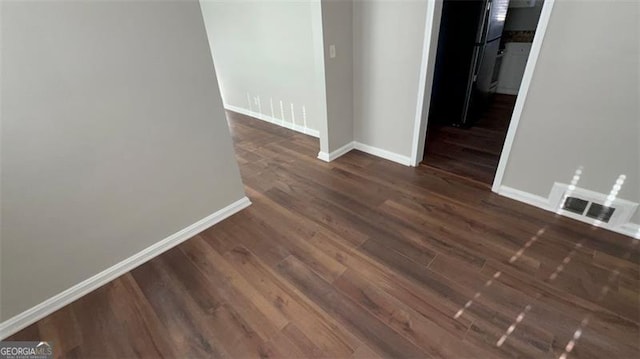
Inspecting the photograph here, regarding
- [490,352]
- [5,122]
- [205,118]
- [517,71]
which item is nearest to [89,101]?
[5,122]

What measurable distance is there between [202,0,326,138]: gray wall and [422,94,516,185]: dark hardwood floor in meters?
1.27

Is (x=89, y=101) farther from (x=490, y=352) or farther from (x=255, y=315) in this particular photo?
(x=490, y=352)

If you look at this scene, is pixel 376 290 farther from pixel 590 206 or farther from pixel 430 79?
pixel 430 79

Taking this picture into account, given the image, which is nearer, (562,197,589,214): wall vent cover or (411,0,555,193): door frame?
(411,0,555,193): door frame

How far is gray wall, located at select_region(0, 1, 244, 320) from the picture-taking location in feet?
3.94

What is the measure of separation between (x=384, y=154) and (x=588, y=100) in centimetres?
158

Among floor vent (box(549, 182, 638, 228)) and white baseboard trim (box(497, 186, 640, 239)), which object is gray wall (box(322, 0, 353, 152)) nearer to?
white baseboard trim (box(497, 186, 640, 239))

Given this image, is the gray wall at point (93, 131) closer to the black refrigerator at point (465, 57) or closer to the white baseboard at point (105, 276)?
the white baseboard at point (105, 276)

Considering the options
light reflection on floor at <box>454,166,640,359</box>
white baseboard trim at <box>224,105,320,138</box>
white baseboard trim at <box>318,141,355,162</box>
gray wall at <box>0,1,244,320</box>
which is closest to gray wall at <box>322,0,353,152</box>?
white baseboard trim at <box>318,141,355,162</box>

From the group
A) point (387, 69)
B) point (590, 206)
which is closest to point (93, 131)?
point (387, 69)

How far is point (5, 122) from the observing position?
1172 mm

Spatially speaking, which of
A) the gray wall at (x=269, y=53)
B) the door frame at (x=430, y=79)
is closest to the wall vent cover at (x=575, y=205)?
the door frame at (x=430, y=79)

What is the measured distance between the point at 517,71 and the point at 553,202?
357 centimetres

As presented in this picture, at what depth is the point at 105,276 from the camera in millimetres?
1667
